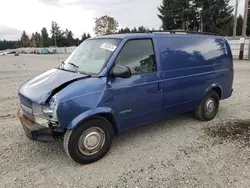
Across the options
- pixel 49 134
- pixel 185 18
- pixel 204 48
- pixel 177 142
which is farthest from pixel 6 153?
pixel 185 18

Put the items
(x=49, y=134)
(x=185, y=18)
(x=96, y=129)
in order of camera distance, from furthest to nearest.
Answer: (x=185, y=18) → (x=96, y=129) → (x=49, y=134)

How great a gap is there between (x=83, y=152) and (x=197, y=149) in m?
1.91

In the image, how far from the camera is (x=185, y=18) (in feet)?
124

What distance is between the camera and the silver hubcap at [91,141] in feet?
10.6

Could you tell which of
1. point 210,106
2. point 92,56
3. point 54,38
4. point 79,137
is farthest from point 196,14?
point 54,38

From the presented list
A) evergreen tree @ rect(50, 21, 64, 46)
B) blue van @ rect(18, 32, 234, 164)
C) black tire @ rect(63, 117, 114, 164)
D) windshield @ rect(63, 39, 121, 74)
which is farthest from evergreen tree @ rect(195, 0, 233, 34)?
evergreen tree @ rect(50, 21, 64, 46)

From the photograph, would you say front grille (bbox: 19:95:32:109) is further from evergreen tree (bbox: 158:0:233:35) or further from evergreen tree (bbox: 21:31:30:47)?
evergreen tree (bbox: 21:31:30:47)

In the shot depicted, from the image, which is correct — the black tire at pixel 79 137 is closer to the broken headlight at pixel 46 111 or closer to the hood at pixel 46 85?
the broken headlight at pixel 46 111

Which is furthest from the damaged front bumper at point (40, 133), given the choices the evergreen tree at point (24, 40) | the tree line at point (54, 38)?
the evergreen tree at point (24, 40)

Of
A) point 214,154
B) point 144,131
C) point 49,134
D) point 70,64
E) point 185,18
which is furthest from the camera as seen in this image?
point 185,18

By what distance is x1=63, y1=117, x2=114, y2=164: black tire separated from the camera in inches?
122

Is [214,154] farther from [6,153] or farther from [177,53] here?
[6,153]

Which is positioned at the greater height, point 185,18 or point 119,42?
point 185,18

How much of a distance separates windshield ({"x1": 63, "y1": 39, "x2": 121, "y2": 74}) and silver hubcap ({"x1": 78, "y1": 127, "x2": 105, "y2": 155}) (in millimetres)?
912
